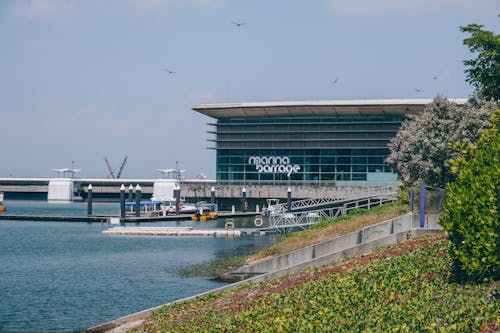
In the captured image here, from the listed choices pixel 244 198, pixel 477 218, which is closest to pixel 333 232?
pixel 477 218

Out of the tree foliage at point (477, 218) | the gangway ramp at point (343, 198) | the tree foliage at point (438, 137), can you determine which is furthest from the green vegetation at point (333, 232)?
the gangway ramp at point (343, 198)

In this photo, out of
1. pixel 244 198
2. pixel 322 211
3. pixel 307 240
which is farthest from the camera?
pixel 244 198

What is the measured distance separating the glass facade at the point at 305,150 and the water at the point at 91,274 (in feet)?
169

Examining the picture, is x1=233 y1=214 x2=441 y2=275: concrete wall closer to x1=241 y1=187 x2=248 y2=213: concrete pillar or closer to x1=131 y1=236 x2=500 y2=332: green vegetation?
x1=131 y1=236 x2=500 y2=332: green vegetation

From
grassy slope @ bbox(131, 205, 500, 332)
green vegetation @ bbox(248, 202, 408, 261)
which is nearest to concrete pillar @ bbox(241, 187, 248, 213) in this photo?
green vegetation @ bbox(248, 202, 408, 261)

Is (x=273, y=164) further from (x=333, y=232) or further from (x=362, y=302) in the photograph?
(x=362, y=302)

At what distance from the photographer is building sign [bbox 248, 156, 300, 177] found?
467ft

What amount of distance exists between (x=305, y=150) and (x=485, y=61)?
93733 millimetres

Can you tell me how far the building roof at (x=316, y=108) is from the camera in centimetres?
13188

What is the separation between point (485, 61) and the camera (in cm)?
4819

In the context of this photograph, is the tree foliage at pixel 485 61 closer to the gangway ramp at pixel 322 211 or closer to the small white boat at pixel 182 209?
the gangway ramp at pixel 322 211

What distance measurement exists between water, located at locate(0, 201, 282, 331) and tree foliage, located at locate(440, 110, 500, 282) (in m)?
18.3

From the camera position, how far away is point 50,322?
3562 centimetres

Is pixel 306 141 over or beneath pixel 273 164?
over
